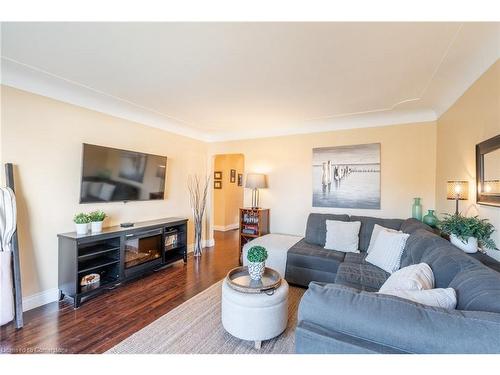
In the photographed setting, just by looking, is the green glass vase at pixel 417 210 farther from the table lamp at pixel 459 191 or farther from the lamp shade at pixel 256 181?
the lamp shade at pixel 256 181

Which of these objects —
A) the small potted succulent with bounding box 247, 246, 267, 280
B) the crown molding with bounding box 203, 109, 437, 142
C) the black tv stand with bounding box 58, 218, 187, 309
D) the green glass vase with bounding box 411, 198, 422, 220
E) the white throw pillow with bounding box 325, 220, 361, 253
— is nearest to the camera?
the small potted succulent with bounding box 247, 246, 267, 280

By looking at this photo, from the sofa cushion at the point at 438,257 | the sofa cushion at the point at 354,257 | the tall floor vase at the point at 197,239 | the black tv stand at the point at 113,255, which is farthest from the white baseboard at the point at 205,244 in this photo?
the sofa cushion at the point at 438,257

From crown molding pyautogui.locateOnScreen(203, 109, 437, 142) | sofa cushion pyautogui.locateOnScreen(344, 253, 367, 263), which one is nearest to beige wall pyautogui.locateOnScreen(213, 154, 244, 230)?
crown molding pyautogui.locateOnScreen(203, 109, 437, 142)

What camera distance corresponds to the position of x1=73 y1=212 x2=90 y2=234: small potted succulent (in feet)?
8.85

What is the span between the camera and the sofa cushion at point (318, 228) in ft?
11.5

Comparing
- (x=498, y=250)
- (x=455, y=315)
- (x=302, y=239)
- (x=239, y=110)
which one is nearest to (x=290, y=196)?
(x=302, y=239)

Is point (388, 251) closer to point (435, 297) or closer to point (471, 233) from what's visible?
point (471, 233)

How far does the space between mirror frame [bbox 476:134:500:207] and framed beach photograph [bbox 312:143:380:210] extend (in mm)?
1602

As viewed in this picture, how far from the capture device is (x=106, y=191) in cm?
312

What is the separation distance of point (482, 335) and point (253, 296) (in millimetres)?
1369

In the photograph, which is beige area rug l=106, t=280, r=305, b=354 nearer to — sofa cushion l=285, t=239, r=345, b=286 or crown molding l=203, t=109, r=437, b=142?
sofa cushion l=285, t=239, r=345, b=286

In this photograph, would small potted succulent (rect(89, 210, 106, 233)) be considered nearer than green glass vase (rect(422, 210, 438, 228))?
Yes

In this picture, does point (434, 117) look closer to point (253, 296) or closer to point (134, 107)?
point (253, 296)
